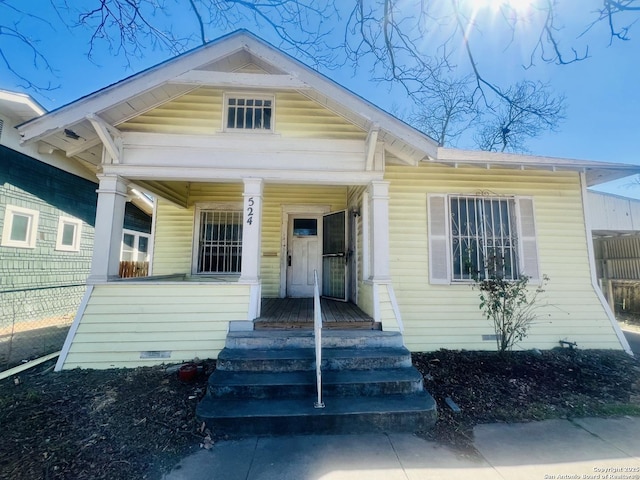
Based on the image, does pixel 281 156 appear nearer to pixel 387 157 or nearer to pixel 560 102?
pixel 387 157

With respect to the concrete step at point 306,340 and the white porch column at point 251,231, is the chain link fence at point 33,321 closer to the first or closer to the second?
the concrete step at point 306,340

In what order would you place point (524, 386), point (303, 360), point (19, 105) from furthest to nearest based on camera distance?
point (19, 105), point (524, 386), point (303, 360)

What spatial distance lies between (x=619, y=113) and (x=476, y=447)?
26.2ft

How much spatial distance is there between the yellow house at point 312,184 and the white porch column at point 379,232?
2 centimetres

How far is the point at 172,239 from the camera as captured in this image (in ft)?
21.9

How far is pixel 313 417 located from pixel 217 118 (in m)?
4.43

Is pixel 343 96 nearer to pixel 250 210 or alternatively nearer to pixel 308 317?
pixel 250 210

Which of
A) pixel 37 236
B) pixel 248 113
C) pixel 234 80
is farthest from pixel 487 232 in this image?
pixel 37 236

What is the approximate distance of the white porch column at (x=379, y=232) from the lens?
15.0 ft

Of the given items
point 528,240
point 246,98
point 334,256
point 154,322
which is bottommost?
point 154,322

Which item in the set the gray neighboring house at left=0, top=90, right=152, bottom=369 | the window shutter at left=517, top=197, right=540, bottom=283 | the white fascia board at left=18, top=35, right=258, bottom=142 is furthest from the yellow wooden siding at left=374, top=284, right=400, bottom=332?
the gray neighboring house at left=0, top=90, right=152, bottom=369

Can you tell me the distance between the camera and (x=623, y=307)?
367 inches

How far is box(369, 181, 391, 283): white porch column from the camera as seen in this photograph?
15.0 ft

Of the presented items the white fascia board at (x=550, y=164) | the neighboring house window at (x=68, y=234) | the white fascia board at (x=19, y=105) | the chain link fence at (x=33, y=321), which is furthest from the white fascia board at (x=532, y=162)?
the neighboring house window at (x=68, y=234)
